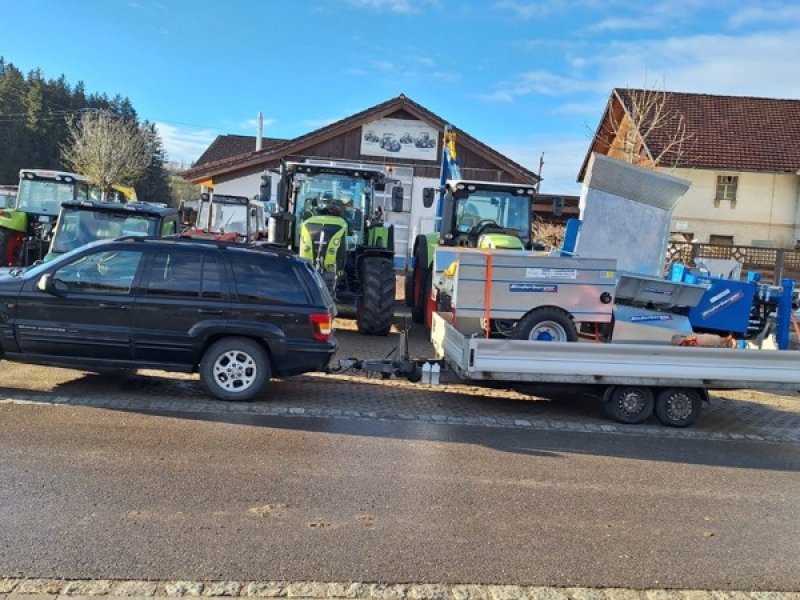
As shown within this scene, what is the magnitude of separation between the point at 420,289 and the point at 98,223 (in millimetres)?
6133

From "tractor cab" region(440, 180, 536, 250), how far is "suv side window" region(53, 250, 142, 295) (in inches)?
269

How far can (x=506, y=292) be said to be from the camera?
340 inches

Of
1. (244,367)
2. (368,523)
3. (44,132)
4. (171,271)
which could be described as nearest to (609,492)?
(368,523)

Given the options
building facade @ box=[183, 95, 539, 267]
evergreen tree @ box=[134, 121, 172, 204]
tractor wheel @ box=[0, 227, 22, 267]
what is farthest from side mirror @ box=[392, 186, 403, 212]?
evergreen tree @ box=[134, 121, 172, 204]

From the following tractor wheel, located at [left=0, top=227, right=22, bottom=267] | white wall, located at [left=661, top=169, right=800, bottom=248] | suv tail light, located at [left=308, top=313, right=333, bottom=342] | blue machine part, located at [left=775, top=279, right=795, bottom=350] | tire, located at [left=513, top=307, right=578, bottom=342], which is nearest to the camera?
suv tail light, located at [left=308, top=313, right=333, bottom=342]

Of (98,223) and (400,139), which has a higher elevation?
(400,139)

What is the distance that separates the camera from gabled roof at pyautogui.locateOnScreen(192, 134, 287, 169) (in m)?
46.8

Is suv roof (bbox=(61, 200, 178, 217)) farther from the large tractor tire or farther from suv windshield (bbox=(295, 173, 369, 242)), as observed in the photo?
the large tractor tire

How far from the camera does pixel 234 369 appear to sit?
7.84m

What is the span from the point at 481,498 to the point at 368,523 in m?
1.01

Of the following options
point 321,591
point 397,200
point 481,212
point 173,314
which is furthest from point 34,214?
point 321,591

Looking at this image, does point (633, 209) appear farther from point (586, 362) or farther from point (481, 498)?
point (481, 498)

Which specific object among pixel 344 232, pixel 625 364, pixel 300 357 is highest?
pixel 344 232

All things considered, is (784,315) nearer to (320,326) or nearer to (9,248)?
(320,326)
